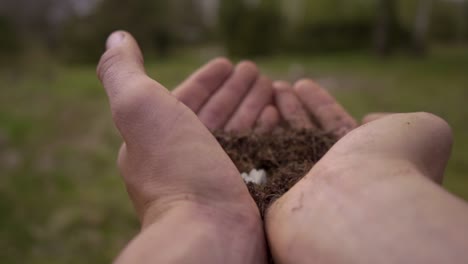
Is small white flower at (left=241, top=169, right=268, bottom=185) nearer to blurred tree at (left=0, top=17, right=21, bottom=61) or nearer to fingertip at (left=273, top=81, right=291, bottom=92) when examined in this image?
fingertip at (left=273, top=81, right=291, bottom=92)

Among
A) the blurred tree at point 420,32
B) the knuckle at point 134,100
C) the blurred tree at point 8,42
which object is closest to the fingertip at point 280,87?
the knuckle at point 134,100

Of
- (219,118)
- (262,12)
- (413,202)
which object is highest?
(413,202)

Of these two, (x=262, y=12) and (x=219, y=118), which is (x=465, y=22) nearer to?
(x=262, y=12)

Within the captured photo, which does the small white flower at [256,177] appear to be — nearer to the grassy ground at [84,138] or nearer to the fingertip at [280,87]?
the fingertip at [280,87]

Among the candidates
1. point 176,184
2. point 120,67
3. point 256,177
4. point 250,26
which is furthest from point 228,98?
point 250,26

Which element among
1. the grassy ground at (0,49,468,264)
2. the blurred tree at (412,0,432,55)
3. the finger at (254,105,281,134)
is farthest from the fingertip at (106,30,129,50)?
the blurred tree at (412,0,432,55)

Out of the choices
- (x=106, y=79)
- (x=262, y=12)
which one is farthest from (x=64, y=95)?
(x=106, y=79)

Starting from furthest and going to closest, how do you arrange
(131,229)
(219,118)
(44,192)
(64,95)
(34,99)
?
(64,95) < (34,99) < (44,192) < (131,229) < (219,118)

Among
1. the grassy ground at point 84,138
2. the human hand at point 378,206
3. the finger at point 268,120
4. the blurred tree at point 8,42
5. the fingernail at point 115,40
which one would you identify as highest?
the fingernail at point 115,40
